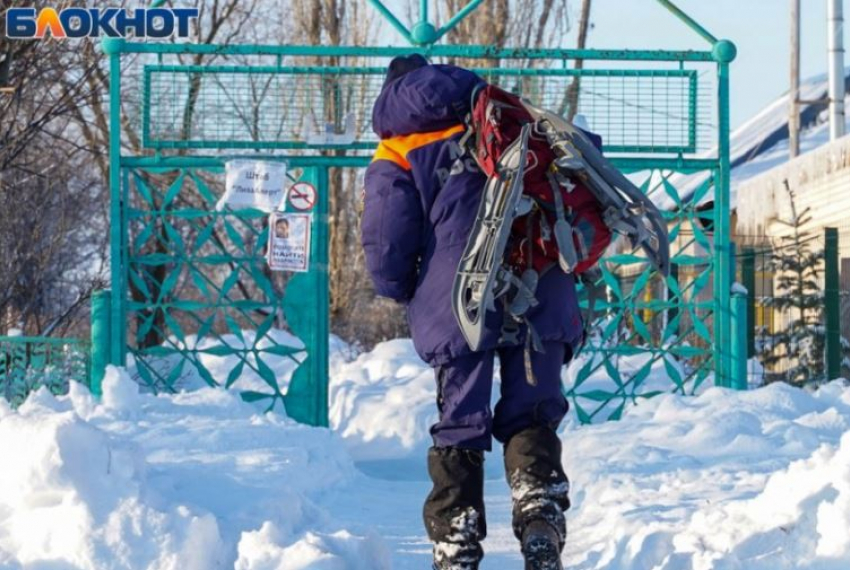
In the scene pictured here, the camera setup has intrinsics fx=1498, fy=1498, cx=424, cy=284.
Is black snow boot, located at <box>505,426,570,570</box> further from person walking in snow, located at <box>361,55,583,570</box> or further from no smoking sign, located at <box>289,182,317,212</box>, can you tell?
no smoking sign, located at <box>289,182,317,212</box>

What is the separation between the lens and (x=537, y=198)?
4688 mm

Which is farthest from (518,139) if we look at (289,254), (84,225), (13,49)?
(84,225)

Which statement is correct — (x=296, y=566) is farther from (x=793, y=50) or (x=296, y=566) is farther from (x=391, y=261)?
(x=793, y=50)

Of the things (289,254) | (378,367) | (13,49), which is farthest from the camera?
(378,367)

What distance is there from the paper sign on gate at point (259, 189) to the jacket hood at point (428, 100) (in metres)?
6.04

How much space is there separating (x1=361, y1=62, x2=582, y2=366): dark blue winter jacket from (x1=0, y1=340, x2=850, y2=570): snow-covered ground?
1032mm

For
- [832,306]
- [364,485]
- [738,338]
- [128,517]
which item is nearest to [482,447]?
[128,517]

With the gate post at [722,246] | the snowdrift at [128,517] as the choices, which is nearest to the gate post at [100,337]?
the snowdrift at [128,517]

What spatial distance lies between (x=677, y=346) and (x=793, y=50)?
2034 centimetres

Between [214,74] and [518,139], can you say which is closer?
[518,139]

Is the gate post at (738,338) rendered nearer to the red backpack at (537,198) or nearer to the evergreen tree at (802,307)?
the evergreen tree at (802,307)

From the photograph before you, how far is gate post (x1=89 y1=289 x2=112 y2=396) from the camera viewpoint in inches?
424

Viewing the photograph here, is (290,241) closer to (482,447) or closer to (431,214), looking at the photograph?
(431,214)

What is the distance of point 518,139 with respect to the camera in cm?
459
